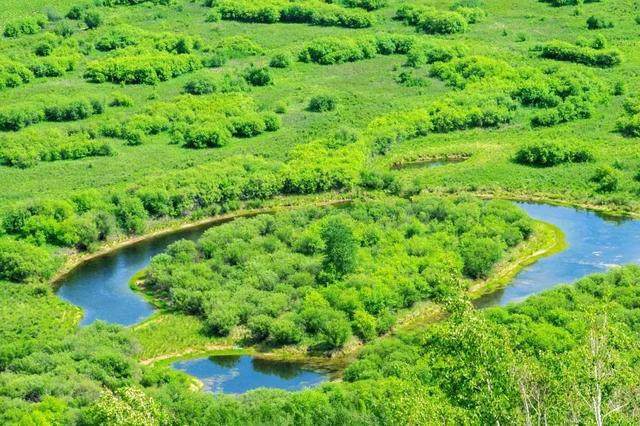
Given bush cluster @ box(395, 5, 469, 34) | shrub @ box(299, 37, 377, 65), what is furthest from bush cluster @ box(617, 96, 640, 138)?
shrub @ box(299, 37, 377, 65)

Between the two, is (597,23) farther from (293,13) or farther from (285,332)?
(285,332)

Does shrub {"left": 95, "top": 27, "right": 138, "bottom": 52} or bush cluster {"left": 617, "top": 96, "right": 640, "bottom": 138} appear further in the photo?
shrub {"left": 95, "top": 27, "right": 138, "bottom": 52}

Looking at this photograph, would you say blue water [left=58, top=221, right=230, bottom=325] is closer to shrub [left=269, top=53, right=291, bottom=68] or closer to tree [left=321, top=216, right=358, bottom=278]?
tree [left=321, top=216, right=358, bottom=278]

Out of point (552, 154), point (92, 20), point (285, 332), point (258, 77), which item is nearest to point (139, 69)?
point (258, 77)

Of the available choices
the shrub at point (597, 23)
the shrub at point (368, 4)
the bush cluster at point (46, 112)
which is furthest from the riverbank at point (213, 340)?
the shrub at point (368, 4)

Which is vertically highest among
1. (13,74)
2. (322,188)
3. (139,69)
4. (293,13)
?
(293,13)

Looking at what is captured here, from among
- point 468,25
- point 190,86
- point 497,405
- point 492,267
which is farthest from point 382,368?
point 468,25

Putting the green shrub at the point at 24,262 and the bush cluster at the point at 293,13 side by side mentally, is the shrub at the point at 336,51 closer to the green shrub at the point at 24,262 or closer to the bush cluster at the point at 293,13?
the bush cluster at the point at 293,13
